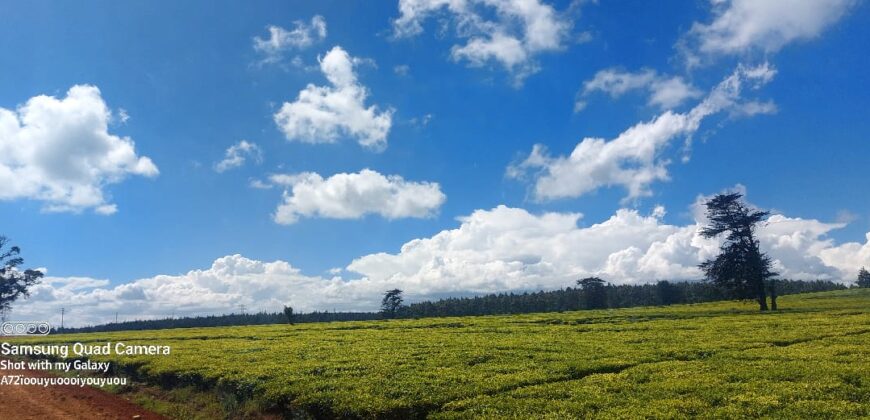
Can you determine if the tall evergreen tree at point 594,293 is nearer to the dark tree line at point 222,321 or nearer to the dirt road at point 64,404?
the dark tree line at point 222,321

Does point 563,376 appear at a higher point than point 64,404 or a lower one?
higher

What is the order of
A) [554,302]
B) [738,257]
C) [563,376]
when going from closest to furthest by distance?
[563,376], [738,257], [554,302]

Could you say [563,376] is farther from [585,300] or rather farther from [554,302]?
[554,302]

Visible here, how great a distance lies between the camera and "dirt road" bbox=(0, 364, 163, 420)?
1862 cm

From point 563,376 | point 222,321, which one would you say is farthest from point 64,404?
point 222,321

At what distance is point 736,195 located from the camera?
58.7 meters

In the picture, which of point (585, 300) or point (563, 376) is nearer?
point (563, 376)

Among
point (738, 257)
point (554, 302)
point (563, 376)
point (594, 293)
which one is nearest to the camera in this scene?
point (563, 376)

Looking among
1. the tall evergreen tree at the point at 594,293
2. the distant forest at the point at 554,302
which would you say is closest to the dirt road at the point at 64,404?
the distant forest at the point at 554,302

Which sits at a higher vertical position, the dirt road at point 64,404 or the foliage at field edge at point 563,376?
the foliage at field edge at point 563,376

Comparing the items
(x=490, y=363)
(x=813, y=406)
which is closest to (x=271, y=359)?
(x=490, y=363)

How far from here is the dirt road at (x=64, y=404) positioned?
61.1 feet

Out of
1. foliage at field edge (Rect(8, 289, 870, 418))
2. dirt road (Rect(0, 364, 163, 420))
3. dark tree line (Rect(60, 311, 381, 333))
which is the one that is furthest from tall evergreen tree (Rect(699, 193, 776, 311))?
dark tree line (Rect(60, 311, 381, 333))

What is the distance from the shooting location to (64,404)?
809 inches
